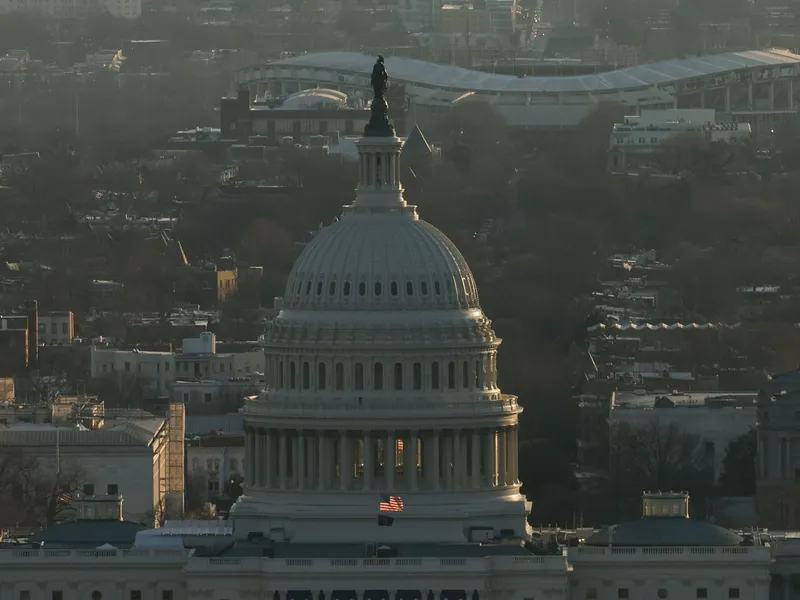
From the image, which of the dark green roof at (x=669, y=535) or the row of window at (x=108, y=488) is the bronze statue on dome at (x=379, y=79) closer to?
the dark green roof at (x=669, y=535)

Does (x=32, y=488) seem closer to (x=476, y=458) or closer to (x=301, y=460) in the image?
(x=301, y=460)

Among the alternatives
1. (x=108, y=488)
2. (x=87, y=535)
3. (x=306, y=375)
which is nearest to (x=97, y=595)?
(x=87, y=535)

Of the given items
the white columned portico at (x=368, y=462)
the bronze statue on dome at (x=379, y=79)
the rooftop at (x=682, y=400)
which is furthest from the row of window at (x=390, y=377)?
the rooftop at (x=682, y=400)

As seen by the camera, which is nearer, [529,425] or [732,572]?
[732,572]

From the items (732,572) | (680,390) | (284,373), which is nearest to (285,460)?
(284,373)

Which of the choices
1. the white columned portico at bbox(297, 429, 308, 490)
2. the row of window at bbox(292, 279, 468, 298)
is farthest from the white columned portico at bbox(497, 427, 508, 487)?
the white columned portico at bbox(297, 429, 308, 490)

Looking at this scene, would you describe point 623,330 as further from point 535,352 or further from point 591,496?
point 591,496
